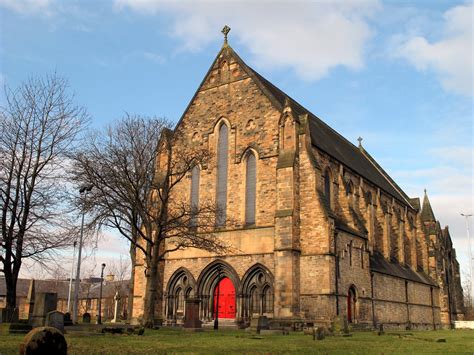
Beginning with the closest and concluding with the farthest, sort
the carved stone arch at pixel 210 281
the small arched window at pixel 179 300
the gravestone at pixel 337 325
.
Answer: the gravestone at pixel 337 325 → the carved stone arch at pixel 210 281 → the small arched window at pixel 179 300

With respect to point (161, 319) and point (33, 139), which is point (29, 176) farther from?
point (161, 319)

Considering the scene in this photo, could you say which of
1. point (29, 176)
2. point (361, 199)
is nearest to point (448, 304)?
point (361, 199)

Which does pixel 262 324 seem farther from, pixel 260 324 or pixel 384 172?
pixel 384 172

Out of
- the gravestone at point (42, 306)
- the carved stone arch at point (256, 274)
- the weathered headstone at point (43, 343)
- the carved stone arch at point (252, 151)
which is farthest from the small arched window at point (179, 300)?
the weathered headstone at point (43, 343)

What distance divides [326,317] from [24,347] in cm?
2013

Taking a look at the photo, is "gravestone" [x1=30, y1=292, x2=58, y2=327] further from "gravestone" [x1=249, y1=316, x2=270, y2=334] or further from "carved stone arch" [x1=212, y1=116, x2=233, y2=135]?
"carved stone arch" [x1=212, y1=116, x2=233, y2=135]

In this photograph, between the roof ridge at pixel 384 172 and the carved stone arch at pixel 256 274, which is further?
the roof ridge at pixel 384 172

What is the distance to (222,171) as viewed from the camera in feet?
102

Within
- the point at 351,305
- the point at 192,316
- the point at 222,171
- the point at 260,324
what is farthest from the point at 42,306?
the point at 351,305

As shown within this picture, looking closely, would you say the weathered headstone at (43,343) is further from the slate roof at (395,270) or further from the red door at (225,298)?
the slate roof at (395,270)

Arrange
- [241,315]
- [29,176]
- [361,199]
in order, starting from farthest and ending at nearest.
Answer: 1. [361,199]
2. [241,315]
3. [29,176]

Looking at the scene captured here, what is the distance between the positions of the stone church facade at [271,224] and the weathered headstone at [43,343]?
18.1 meters

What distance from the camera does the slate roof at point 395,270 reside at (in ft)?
111

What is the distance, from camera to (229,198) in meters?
29.9
